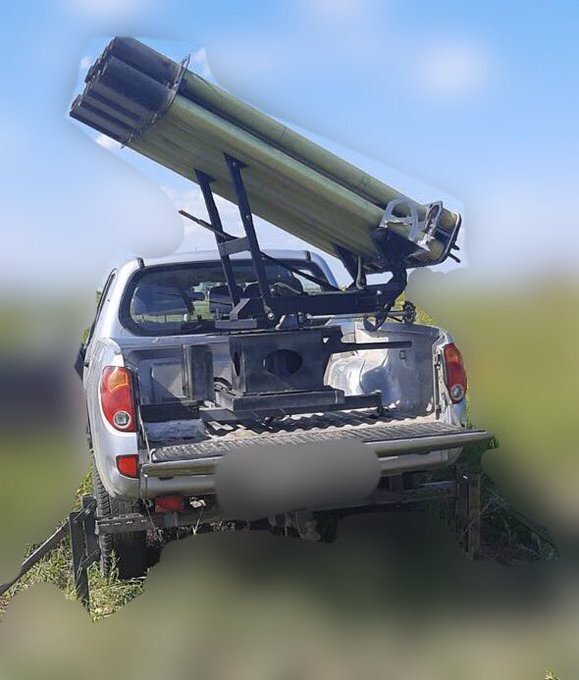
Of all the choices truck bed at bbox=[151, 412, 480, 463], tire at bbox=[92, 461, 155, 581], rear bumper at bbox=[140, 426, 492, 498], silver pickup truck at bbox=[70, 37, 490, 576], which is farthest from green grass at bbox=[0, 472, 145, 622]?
truck bed at bbox=[151, 412, 480, 463]

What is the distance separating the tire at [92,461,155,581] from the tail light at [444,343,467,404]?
1.83 m

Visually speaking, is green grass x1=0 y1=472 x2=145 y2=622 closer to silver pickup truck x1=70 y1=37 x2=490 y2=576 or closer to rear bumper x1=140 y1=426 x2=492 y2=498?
silver pickup truck x1=70 y1=37 x2=490 y2=576

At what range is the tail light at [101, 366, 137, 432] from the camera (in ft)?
13.0

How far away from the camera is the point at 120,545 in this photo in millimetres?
4473

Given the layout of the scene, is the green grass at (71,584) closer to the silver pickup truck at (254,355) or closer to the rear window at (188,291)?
the silver pickup truck at (254,355)

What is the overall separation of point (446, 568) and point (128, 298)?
8.55 feet

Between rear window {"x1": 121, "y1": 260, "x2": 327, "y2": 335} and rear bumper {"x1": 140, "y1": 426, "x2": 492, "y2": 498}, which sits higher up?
rear window {"x1": 121, "y1": 260, "x2": 327, "y2": 335}

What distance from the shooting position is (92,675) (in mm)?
3328

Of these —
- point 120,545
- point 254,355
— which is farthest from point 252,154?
point 120,545

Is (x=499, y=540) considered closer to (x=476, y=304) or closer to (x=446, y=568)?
(x=446, y=568)

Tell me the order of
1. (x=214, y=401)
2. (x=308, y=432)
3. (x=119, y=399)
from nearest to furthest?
(x=119, y=399), (x=308, y=432), (x=214, y=401)

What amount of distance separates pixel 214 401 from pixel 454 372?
1424mm

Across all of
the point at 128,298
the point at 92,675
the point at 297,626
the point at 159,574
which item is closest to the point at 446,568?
the point at 297,626

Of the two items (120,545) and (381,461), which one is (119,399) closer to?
(120,545)
